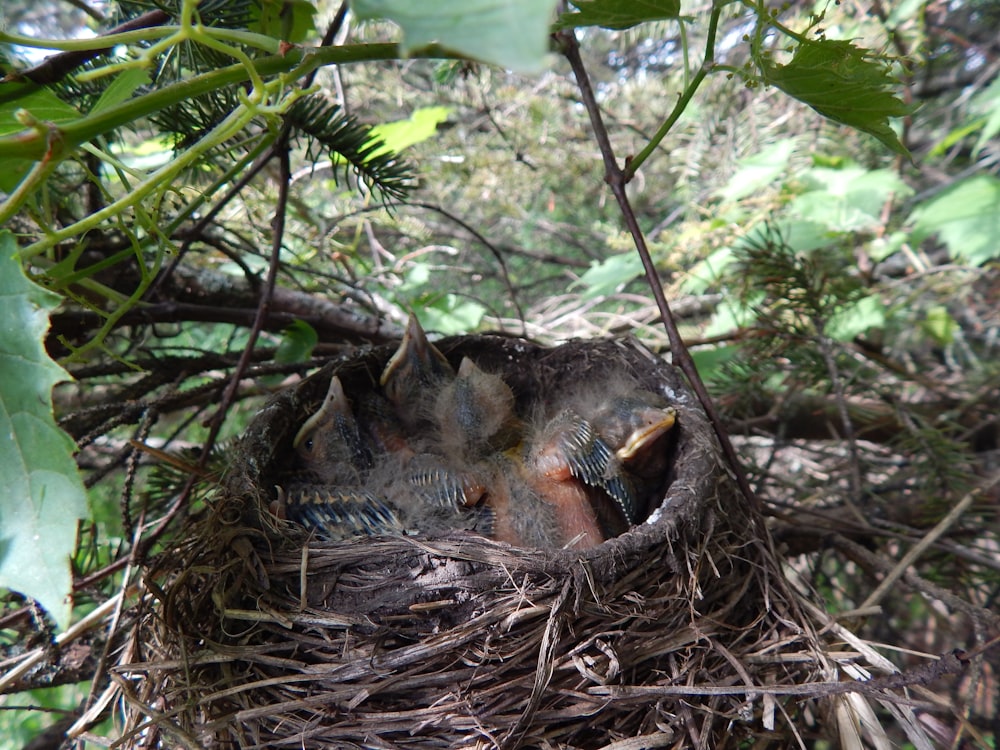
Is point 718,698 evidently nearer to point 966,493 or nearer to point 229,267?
point 966,493

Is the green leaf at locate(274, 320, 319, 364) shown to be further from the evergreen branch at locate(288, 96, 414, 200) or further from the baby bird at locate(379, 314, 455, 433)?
the evergreen branch at locate(288, 96, 414, 200)

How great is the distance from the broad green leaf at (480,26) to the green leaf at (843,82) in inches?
18.6

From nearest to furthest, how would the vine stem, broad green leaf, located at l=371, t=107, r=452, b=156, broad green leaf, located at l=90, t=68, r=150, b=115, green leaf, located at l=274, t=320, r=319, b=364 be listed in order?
1. broad green leaf, located at l=90, t=68, r=150, b=115
2. the vine stem
3. green leaf, located at l=274, t=320, r=319, b=364
4. broad green leaf, located at l=371, t=107, r=452, b=156

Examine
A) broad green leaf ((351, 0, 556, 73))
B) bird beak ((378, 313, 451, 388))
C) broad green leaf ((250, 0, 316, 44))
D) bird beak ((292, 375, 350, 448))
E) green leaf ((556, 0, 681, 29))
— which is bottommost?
bird beak ((292, 375, 350, 448))

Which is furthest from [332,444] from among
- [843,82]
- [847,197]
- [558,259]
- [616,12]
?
[558,259]

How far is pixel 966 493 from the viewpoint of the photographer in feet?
3.40

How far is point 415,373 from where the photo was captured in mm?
1068

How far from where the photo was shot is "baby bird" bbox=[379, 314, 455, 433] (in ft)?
3.45

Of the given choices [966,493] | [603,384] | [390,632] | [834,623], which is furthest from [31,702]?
[966,493]

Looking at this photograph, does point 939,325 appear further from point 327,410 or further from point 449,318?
point 327,410

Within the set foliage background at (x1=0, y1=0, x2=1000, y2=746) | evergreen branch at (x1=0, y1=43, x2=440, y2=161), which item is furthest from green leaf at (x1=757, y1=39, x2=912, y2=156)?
evergreen branch at (x1=0, y1=43, x2=440, y2=161)

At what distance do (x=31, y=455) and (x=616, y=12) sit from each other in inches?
27.0

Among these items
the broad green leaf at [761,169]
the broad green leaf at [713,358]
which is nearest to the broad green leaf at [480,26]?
the broad green leaf at [713,358]

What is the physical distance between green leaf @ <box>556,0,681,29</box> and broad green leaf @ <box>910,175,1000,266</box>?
1.07 metres
